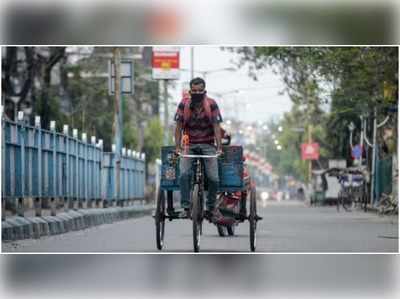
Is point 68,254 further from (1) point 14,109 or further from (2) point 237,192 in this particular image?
(1) point 14,109

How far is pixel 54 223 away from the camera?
18906 millimetres

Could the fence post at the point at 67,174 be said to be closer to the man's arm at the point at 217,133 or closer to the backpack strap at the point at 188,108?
the backpack strap at the point at 188,108

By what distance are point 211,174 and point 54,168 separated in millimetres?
7023

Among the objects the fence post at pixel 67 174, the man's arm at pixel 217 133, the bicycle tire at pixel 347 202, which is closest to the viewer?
the man's arm at pixel 217 133

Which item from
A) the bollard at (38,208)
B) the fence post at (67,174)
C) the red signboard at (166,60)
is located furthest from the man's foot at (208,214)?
the red signboard at (166,60)

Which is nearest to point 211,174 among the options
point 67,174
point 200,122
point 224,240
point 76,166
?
point 200,122

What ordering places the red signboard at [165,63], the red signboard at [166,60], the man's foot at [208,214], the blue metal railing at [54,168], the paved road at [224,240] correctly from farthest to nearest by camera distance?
1. the red signboard at [166,60]
2. the red signboard at [165,63]
3. the blue metal railing at [54,168]
4. the paved road at [224,240]
5. the man's foot at [208,214]

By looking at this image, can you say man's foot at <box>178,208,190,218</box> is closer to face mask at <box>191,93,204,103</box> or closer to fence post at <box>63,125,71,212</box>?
face mask at <box>191,93,204,103</box>

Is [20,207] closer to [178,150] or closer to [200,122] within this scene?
[178,150]

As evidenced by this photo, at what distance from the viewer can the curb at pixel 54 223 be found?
1655 cm

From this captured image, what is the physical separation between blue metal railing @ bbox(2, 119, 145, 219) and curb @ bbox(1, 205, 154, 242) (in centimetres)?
32

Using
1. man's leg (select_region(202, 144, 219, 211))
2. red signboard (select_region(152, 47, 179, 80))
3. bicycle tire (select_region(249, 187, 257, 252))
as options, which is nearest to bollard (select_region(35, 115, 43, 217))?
red signboard (select_region(152, 47, 179, 80))

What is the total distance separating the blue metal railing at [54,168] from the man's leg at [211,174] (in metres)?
3.37

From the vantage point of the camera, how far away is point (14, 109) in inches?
1286
